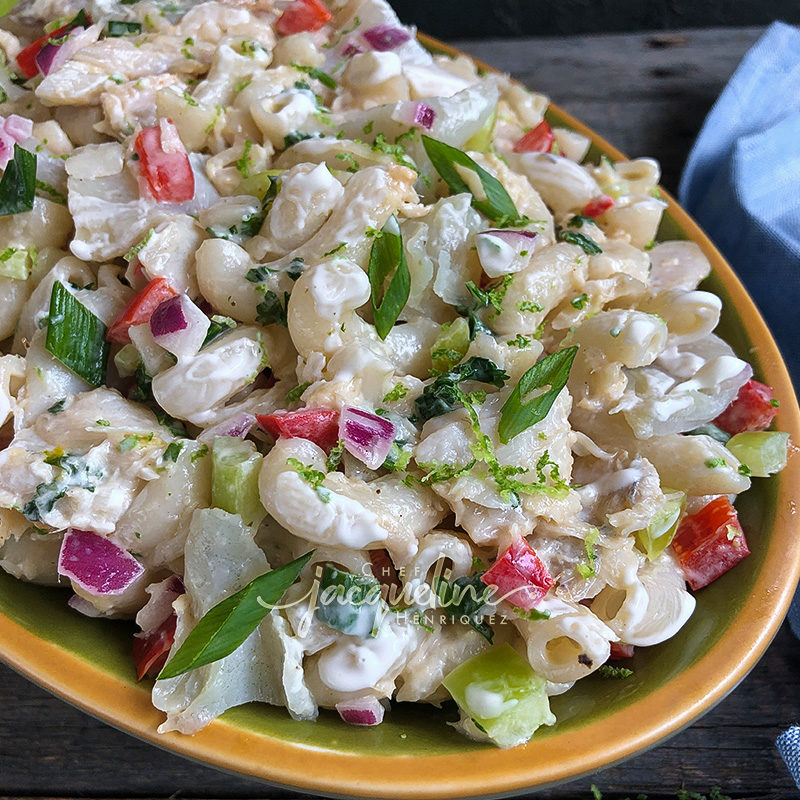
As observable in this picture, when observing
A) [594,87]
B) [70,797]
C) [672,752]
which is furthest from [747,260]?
[70,797]

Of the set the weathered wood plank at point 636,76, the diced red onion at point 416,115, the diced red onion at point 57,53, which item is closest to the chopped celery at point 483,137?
the diced red onion at point 416,115

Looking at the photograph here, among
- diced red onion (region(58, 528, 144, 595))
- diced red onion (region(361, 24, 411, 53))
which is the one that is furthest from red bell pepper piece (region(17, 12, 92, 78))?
diced red onion (region(58, 528, 144, 595))

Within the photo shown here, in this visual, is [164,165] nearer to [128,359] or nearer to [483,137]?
[128,359]

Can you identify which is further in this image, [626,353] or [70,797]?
[70,797]

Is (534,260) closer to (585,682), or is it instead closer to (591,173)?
(591,173)

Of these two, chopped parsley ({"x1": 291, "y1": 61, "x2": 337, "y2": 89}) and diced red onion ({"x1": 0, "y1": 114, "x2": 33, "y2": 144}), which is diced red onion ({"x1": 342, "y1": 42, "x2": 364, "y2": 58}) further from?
diced red onion ({"x1": 0, "y1": 114, "x2": 33, "y2": 144})

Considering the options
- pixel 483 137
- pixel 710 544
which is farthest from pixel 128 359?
pixel 710 544
